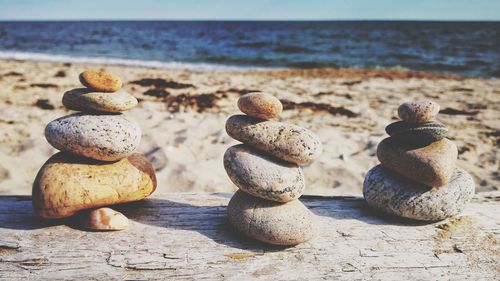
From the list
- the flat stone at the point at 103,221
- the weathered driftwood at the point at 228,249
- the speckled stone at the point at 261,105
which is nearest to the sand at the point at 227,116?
the weathered driftwood at the point at 228,249

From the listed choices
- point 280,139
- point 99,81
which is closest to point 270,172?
point 280,139

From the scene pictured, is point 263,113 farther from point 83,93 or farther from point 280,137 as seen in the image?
point 83,93

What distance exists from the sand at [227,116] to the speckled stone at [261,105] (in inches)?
69.3

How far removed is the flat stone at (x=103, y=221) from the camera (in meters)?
2.25

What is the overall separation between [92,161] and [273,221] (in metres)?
1.26

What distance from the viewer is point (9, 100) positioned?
663cm

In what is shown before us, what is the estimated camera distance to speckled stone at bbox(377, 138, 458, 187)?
236 centimetres

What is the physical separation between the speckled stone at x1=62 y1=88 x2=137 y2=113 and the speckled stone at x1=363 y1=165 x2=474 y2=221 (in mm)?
1829

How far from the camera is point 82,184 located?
225cm

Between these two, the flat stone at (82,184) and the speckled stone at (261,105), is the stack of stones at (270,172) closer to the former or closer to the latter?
the speckled stone at (261,105)

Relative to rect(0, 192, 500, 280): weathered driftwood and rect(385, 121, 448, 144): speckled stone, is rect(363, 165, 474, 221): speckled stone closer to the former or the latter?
rect(0, 192, 500, 280): weathered driftwood

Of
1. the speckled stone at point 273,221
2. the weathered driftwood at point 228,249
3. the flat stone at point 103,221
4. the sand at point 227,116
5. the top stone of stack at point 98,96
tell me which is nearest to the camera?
the weathered driftwood at point 228,249

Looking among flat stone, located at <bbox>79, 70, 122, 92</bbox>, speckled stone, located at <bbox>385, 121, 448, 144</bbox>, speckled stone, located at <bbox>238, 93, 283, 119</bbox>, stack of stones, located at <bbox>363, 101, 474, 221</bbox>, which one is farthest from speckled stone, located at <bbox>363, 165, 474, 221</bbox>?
flat stone, located at <bbox>79, 70, 122, 92</bbox>

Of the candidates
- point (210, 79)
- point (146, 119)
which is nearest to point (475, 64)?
point (210, 79)
